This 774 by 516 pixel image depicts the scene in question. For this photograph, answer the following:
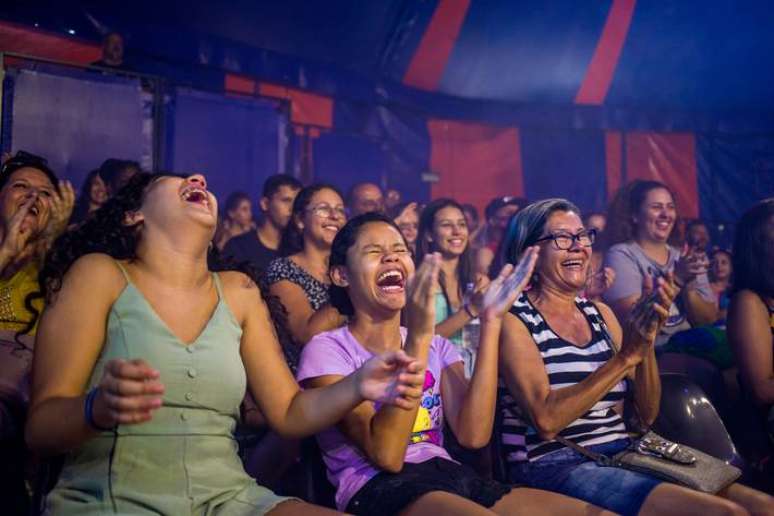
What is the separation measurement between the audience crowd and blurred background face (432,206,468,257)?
4.77ft

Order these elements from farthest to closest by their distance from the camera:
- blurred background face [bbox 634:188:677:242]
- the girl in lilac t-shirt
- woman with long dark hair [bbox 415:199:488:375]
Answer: woman with long dark hair [bbox 415:199:488:375] → blurred background face [bbox 634:188:677:242] → the girl in lilac t-shirt

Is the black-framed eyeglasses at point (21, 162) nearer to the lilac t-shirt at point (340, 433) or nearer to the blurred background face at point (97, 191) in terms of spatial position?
the lilac t-shirt at point (340, 433)

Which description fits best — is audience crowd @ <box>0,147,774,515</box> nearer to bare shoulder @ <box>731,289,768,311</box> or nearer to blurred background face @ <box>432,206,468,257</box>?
bare shoulder @ <box>731,289,768,311</box>

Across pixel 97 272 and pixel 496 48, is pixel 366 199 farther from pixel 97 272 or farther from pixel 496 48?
pixel 496 48

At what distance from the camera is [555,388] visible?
2490mm

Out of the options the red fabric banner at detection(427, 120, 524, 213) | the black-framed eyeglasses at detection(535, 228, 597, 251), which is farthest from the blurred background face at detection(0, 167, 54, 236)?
the red fabric banner at detection(427, 120, 524, 213)

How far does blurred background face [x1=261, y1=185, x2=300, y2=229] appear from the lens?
5.08 m

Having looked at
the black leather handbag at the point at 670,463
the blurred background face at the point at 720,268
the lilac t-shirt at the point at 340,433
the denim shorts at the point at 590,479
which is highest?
the blurred background face at the point at 720,268

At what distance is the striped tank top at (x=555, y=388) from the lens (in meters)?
2.52

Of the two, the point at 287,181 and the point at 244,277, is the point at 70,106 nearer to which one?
the point at 287,181

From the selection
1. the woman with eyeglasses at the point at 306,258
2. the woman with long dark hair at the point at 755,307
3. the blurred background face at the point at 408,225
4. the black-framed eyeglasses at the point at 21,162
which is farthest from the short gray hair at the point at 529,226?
the blurred background face at the point at 408,225

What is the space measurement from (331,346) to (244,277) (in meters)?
0.36

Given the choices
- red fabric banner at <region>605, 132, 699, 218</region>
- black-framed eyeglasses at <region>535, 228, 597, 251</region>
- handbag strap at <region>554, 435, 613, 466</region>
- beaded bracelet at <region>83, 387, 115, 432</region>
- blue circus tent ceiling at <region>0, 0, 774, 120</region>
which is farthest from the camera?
red fabric banner at <region>605, 132, 699, 218</region>

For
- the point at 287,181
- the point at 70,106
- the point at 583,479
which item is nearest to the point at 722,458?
the point at 583,479
